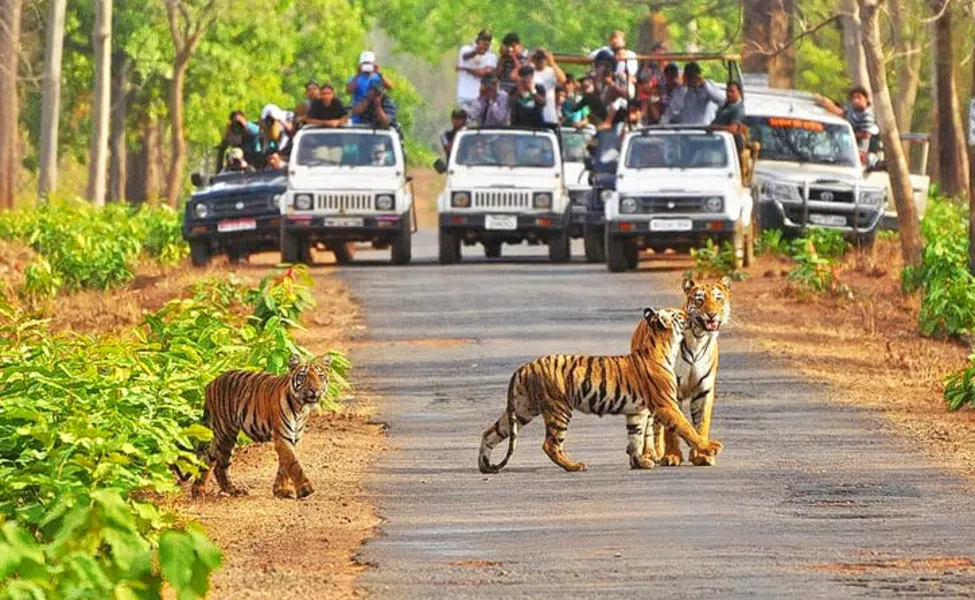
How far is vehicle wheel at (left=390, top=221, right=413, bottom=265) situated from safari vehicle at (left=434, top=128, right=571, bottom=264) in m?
0.46

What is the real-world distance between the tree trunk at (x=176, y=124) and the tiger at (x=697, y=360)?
45.6 m

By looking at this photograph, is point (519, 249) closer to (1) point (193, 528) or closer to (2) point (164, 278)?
(2) point (164, 278)

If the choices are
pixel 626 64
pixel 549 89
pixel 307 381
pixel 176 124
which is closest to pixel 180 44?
pixel 176 124

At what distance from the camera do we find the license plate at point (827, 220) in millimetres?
36562

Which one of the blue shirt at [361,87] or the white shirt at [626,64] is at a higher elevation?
the white shirt at [626,64]

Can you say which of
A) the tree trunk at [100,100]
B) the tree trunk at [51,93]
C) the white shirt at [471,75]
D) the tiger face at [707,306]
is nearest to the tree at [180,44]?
the tree trunk at [100,100]

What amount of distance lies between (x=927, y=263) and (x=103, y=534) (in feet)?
57.0

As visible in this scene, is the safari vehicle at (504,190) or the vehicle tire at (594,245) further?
the vehicle tire at (594,245)

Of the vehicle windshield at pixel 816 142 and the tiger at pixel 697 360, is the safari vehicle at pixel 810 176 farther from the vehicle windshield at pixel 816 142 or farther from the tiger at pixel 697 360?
the tiger at pixel 697 360

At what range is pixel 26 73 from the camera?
208 ft

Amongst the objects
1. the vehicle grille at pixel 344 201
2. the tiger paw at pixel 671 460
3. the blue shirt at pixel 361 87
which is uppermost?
the blue shirt at pixel 361 87

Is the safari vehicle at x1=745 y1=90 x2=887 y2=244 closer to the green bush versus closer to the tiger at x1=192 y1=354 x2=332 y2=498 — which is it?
the green bush

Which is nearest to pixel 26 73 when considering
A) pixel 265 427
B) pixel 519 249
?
pixel 519 249

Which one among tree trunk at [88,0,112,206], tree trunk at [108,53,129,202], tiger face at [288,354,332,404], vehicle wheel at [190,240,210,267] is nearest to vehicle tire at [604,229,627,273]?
vehicle wheel at [190,240,210,267]
